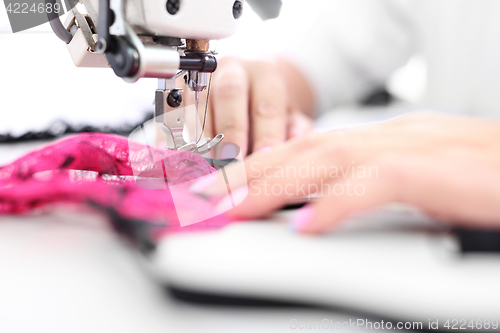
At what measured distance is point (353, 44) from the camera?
144 centimetres

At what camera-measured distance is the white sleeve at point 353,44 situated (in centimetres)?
143

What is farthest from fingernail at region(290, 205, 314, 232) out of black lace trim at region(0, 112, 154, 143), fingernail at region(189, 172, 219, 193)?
black lace trim at region(0, 112, 154, 143)

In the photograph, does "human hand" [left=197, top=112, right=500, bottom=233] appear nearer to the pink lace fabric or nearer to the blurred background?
the pink lace fabric

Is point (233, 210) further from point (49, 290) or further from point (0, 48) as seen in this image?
point (0, 48)

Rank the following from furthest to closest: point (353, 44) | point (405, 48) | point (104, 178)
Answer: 1. point (405, 48)
2. point (353, 44)
3. point (104, 178)

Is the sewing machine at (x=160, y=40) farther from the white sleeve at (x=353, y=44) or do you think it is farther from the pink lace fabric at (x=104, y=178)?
the white sleeve at (x=353, y=44)

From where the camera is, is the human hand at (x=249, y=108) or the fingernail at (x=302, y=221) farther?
the human hand at (x=249, y=108)

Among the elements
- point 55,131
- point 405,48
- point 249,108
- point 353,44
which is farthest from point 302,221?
point 405,48

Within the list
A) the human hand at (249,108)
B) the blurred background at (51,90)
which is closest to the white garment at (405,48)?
the human hand at (249,108)

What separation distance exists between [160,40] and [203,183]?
6.4 inches

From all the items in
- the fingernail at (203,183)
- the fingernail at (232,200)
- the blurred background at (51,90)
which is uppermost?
the blurred background at (51,90)

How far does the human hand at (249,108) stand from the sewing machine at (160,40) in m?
0.13

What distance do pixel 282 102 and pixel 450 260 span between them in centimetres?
49

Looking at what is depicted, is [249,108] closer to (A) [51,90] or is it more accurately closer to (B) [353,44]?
(A) [51,90]
